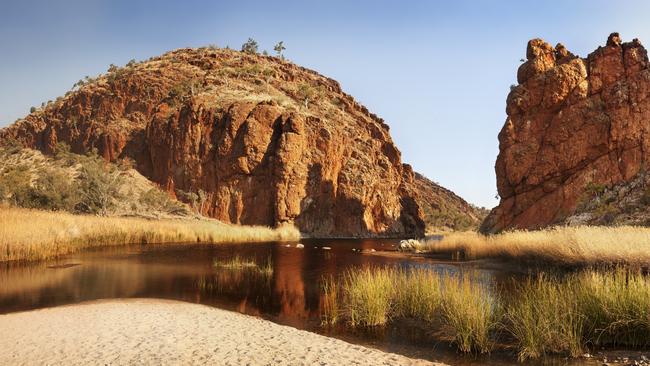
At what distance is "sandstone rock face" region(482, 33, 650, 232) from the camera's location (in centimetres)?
4247

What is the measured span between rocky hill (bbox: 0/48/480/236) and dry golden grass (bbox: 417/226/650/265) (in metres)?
51.7

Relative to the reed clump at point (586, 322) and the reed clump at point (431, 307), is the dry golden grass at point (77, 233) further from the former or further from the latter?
the reed clump at point (586, 322)

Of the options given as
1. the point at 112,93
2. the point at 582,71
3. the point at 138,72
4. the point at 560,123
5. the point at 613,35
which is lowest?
the point at 560,123

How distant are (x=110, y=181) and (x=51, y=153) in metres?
39.3

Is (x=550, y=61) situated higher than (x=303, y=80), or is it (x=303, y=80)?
(x=303, y=80)

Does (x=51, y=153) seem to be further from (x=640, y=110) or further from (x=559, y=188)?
(x=640, y=110)

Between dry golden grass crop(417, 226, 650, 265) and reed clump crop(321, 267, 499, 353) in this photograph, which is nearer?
reed clump crop(321, 267, 499, 353)

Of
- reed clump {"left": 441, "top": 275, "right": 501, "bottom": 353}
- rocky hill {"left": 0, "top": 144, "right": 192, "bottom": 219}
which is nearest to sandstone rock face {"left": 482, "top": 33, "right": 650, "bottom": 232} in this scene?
reed clump {"left": 441, "top": 275, "right": 501, "bottom": 353}

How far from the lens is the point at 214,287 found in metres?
19.1

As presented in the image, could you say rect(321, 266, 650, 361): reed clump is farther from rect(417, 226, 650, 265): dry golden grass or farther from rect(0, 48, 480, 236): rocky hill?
rect(0, 48, 480, 236): rocky hill

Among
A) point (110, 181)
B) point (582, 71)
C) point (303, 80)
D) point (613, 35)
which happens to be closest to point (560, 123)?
point (582, 71)

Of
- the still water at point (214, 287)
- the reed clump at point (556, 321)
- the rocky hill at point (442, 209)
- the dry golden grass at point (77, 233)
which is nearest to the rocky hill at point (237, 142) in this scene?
the dry golden grass at point (77, 233)

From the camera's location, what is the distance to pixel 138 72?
323ft

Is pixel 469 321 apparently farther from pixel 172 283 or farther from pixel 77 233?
pixel 77 233
